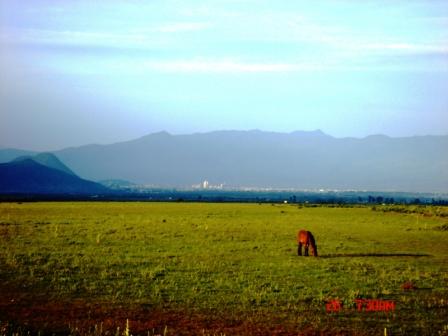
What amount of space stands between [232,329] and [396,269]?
12.0 metres

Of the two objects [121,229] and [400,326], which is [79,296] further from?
[121,229]

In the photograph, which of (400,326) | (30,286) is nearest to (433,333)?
(400,326)

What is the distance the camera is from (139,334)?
43.3 feet
